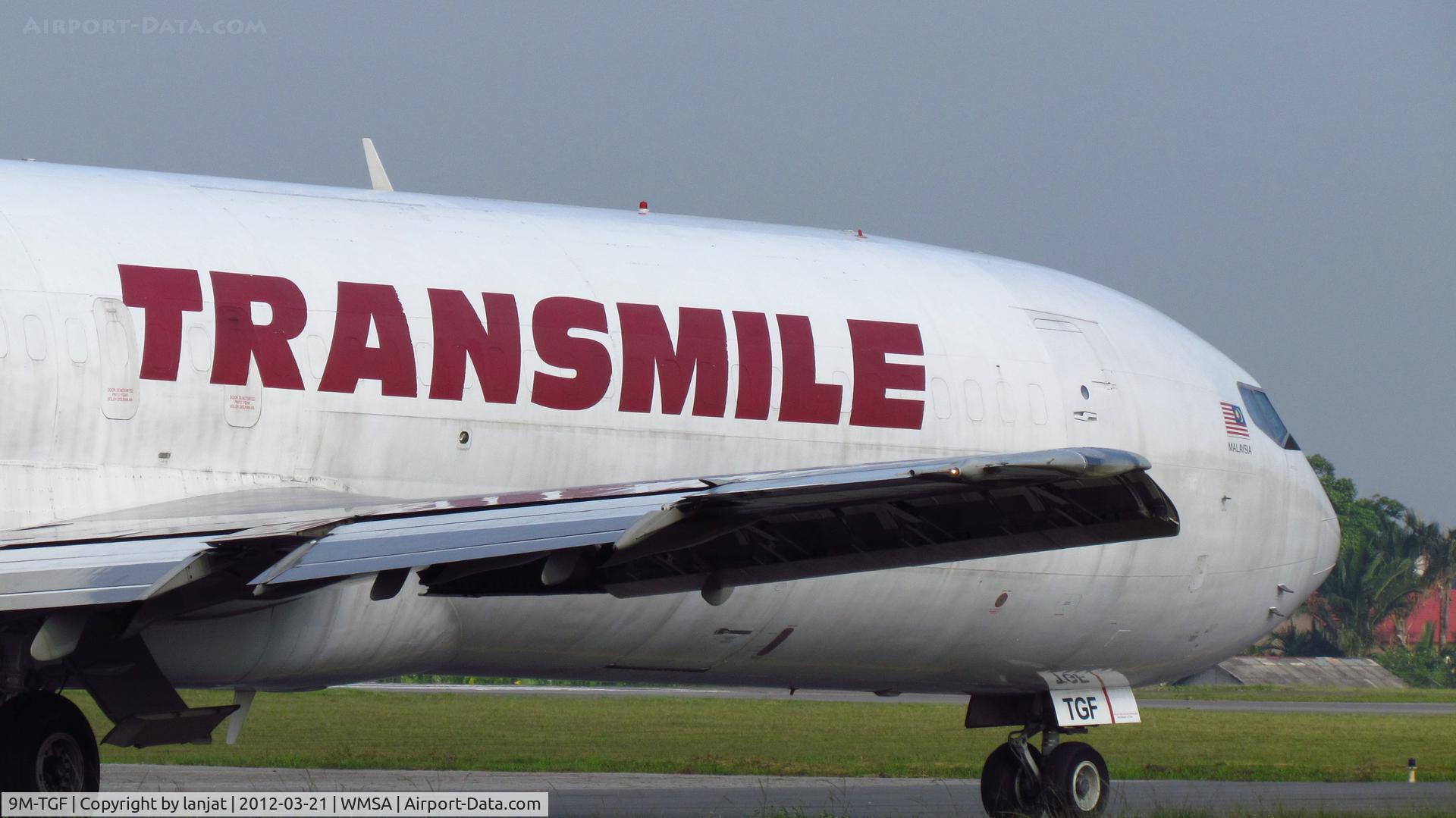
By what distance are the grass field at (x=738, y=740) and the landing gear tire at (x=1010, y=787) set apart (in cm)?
899

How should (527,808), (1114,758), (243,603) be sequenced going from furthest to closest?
1. (1114,758)
2. (527,808)
3. (243,603)

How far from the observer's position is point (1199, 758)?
97.5 feet

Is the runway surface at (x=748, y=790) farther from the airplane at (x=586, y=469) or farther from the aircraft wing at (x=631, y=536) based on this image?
the aircraft wing at (x=631, y=536)

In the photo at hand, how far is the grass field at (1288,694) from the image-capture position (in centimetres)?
5941

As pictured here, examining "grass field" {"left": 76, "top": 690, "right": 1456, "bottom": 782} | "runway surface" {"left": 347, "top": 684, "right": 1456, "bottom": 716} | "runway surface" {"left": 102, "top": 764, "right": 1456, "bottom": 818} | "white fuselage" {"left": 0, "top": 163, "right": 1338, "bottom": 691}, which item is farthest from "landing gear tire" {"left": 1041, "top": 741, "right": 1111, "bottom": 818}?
"runway surface" {"left": 347, "top": 684, "right": 1456, "bottom": 716}

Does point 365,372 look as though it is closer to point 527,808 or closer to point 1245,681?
point 527,808

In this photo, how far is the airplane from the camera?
8281 mm

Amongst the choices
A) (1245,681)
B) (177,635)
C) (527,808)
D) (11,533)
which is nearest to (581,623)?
(177,635)

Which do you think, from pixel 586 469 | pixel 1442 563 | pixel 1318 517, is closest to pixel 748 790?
pixel 1318 517

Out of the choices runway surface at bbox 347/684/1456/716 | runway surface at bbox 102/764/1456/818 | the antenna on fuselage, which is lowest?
runway surface at bbox 347/684/1456/716

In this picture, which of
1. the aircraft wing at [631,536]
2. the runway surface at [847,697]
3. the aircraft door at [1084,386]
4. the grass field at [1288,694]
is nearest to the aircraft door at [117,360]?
the aircraft wing at [631,536]

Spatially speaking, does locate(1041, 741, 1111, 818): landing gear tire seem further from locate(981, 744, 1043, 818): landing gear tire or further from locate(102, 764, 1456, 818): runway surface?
locate(102, 764, 1456, 818): runway surface

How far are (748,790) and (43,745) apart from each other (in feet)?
39.5

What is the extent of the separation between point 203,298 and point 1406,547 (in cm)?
9918
